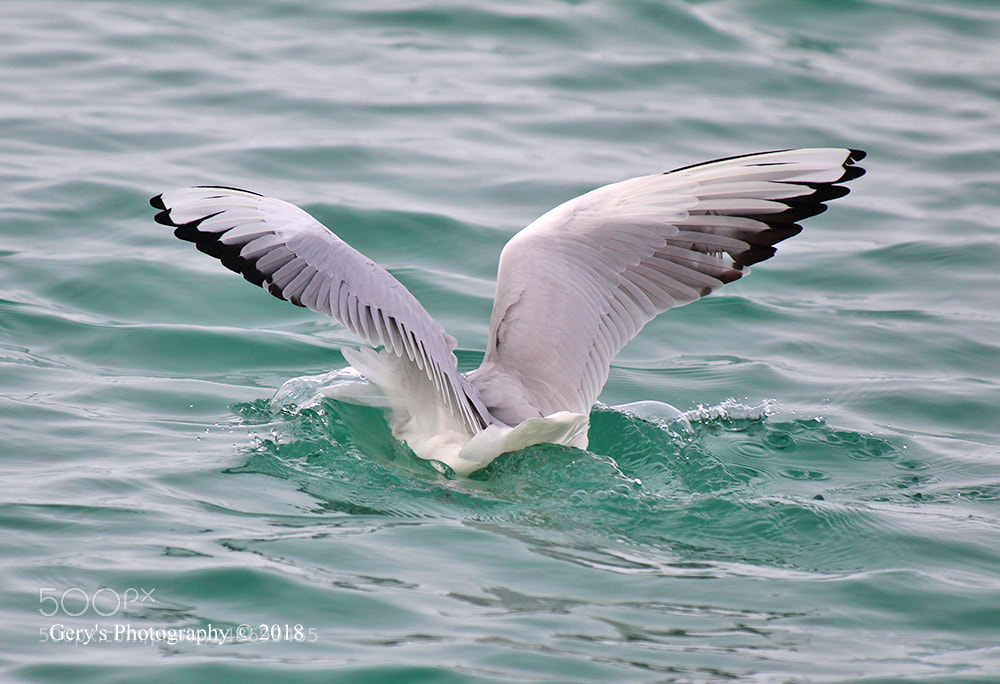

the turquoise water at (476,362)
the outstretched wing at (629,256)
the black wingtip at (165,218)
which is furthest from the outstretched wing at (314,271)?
the outstretched wing at (629,256)

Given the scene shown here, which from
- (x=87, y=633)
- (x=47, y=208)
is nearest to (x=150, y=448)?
(x=87, y=633)

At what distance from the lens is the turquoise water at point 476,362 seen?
12.5 feet

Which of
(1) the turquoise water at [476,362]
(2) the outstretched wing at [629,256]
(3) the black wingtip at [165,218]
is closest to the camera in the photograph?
(1) the turquoise water at [476,362]

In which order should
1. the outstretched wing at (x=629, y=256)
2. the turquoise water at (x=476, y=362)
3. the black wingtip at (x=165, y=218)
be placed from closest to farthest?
the turquoise water at (x=476, y=362) < the black wingtip at (x=165, y=218) < the outstretched wing at (x=629, y=256)

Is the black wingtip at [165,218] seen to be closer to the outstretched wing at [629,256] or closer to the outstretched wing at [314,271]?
the outstretched wing at [314,271]

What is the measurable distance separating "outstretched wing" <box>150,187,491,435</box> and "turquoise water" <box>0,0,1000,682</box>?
1.85 ft

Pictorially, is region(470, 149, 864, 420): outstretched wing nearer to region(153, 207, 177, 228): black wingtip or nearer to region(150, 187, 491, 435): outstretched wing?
region(150, 187, 491, 435): outstretched wing

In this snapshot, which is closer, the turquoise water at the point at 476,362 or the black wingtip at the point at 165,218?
the turquoise water at the point at 476,362

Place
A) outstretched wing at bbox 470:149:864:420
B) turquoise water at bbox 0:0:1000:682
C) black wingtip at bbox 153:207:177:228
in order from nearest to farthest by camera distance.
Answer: turquoise water at bbox 0:0:1000:682 < black wingtip at bbox 153:207:177:228 < outstretched wing at bbox 470:149:864:420

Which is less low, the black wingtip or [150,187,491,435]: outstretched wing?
the black wingtip

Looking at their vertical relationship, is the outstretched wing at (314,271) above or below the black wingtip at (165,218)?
below

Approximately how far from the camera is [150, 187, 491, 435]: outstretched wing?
4.62 meters

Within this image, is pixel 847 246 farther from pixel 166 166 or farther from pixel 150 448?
pixel 150 448

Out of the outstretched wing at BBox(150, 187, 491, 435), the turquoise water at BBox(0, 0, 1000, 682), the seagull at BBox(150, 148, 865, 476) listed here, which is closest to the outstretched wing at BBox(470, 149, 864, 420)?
the seagull at BBox(150, 148, 865, 476)
